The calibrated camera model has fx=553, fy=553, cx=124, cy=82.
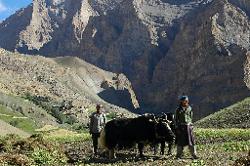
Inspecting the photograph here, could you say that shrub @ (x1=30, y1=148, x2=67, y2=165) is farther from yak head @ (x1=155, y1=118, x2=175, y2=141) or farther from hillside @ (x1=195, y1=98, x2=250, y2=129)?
hillside @ (x1=195, y1=98, x2=250, y2=129)

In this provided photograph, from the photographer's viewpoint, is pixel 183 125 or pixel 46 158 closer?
pixel 183 125

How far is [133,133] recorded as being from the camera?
84.8 ft

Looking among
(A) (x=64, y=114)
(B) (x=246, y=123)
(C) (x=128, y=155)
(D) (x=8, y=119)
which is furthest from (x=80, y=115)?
(C) (x=128, y=155)

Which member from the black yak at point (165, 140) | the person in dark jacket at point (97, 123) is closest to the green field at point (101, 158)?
the black yak at point (165, 140)

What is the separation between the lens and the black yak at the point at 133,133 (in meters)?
24.9

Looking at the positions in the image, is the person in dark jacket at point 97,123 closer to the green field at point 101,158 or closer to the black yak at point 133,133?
the green field at point 101,158

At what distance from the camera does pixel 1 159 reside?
23.9 meters

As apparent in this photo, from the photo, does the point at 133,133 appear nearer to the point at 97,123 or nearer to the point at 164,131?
the point at 164,131

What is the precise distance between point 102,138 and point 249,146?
7.42 metres

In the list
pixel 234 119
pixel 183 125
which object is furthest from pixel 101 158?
pixel 234 119

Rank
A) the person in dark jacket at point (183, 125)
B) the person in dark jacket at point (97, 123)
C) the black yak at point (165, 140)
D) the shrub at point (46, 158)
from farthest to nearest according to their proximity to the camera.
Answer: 1. the person in dark jacket at point (97, 123)
2. the shrub at point (46, 158)
3. the black yak at point (165, 140)
4. the person in dark jacket at point (183, 125)

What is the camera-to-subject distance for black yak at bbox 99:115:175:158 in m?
24.9

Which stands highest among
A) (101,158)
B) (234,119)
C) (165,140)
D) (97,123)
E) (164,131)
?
(234,119)

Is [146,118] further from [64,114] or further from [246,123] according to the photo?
[64,114]
